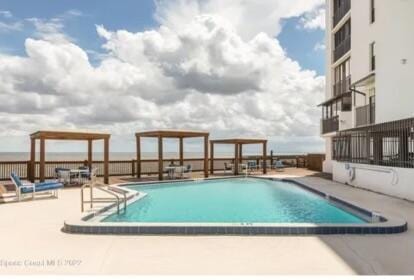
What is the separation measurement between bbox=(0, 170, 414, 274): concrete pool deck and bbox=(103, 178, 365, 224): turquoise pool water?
2499mm

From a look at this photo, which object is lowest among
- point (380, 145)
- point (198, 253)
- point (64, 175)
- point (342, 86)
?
point (198, 253)

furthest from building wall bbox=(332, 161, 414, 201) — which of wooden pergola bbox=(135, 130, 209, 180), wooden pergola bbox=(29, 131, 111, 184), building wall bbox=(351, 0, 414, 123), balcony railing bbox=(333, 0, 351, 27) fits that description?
balcony railing bbox=(333, 0, 351, 27)

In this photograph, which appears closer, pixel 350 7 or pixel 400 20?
pixel 400 20

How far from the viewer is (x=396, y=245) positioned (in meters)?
6.50

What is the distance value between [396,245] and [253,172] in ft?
60.1

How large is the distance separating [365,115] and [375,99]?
1.71 metres

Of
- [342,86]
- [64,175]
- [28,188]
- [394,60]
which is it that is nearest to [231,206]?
[28,188]

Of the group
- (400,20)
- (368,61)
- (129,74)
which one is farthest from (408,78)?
(129,74)

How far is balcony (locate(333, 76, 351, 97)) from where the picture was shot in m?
23.6

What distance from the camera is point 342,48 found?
80.6ft

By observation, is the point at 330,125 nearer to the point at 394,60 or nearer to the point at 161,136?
the point at 394,60

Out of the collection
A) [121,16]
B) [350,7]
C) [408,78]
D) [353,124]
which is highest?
[350,7]

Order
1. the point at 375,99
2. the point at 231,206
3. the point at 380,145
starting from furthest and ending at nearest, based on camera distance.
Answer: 1. the point at 375,99
2. the point at 380,145
3. the point at 231,206

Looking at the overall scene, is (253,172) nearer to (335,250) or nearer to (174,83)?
(174,83)
